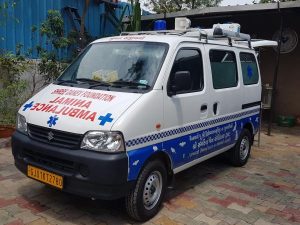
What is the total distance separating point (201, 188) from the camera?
16.8 ft

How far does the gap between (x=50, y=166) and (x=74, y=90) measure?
91 centimetres

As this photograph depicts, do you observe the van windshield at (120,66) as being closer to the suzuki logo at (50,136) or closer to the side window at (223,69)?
the suzuki logo at (50,136)

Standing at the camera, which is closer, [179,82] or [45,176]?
[45,176]

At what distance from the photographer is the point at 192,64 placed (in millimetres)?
4617

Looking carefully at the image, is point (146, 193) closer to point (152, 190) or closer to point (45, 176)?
point (152, 190)

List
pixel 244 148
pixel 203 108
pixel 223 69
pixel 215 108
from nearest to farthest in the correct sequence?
pixel 203 108 < pixel 215 108 < pixel 223 69 < pixel 244 148

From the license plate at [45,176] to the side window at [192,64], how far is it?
180 centimetres

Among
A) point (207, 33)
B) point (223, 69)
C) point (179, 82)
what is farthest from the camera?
point (223, 69)

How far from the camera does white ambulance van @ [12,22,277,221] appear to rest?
348 centimetres

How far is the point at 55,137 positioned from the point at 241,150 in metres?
3.66

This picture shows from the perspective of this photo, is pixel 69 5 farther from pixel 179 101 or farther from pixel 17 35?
pixel 179 101

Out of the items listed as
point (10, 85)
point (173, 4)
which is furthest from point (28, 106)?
point (173, 4)

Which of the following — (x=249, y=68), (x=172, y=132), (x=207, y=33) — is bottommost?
(x=172, y=132)

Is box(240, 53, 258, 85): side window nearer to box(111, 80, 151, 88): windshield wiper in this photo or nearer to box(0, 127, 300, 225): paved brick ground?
box(0, 127, 300, 225): paved brick ground
